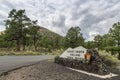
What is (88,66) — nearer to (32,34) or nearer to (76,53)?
(76,53)

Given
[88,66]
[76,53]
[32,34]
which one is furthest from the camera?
[32,34]

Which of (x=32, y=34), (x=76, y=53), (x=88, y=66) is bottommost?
(x=88, y=66)

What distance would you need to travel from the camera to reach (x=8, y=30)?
3947cm

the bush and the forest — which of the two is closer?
the bush

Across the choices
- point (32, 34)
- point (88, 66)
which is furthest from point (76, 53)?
point (32, 34)

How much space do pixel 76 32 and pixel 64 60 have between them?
36785 mm

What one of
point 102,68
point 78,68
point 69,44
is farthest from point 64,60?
point 69,44

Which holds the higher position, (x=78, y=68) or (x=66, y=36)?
(x=66, y=36)

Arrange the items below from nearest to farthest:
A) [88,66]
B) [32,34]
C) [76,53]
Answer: [88,66] < [76,53] < [32,34]

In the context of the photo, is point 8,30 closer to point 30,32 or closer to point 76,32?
point 30,32

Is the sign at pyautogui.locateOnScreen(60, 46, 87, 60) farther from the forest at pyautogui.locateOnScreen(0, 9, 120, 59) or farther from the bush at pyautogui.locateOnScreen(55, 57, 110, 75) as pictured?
the forest at pyautogui.locateOnScreen(0, 9, 120, 59)

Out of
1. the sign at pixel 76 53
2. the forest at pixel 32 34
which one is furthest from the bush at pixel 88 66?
the forest at pixel 32 34

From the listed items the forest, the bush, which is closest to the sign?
the bush

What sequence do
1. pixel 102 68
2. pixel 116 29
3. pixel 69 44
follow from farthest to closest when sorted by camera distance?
pixel 69 44
pixel 116 29
pixel 102 68
